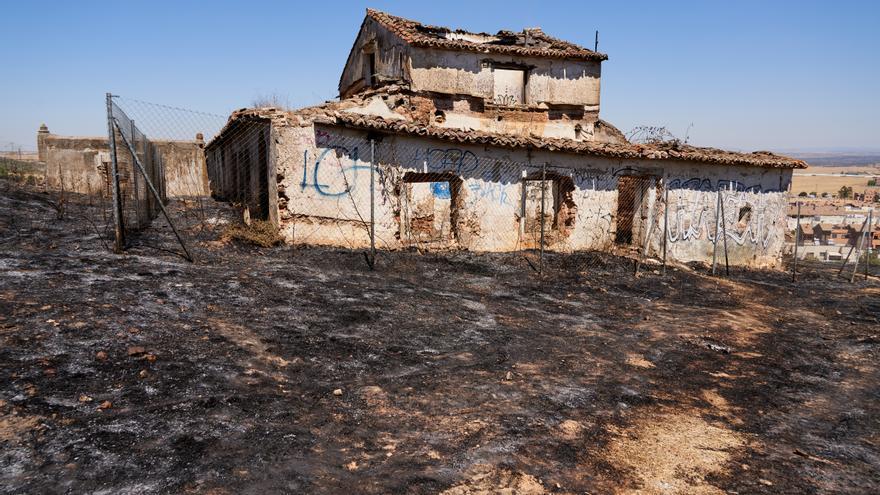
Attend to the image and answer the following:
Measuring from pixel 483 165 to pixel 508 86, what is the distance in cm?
713

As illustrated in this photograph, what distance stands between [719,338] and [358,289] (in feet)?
16.9

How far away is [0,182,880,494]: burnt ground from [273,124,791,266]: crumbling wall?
10.9 feet

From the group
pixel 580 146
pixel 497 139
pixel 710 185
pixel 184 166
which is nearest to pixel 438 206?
pixel 497 139

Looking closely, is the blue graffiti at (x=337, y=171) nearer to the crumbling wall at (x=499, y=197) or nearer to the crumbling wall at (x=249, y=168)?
the crumbling wall at (x=499, y=197)

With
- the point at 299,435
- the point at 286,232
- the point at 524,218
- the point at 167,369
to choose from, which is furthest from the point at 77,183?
the point at 299,435

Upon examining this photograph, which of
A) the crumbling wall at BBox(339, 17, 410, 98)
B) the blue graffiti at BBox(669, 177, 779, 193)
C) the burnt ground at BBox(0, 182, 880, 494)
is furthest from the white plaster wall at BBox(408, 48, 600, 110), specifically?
the burnt ground at BBox(0, 182, 880, 494)

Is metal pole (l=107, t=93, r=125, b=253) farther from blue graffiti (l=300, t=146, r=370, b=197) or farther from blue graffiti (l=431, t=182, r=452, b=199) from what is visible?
blue graffiti (l=431, t=182, r=452, b=199)

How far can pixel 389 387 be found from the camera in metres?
5.09

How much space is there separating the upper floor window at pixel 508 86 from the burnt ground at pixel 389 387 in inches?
477

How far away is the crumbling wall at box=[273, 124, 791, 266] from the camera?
1243cm

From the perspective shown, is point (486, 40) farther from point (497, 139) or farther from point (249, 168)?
point (249, 168)

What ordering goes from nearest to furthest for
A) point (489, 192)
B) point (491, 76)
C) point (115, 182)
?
point (115, 182), point (489, 192), point (491, 76)

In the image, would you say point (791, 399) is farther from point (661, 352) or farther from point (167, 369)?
point (167, 369)

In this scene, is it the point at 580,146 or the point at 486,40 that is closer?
the point at 580,146
